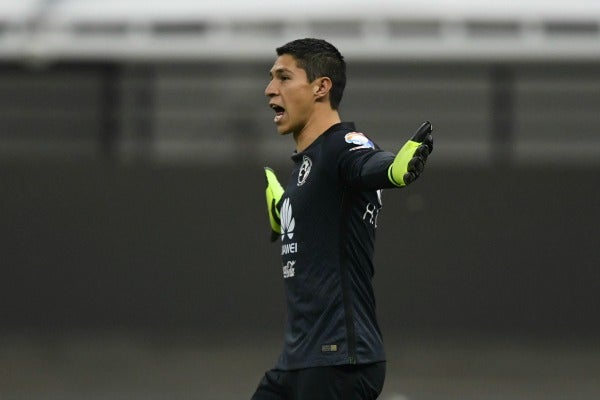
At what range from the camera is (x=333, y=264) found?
4637mm

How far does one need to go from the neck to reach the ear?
0.26 feet

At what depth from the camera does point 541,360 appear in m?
13.4

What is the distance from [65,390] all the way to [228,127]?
17.7ft

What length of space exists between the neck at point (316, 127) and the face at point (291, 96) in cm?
2

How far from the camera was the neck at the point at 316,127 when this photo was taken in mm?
4820

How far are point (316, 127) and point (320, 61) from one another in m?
0.26

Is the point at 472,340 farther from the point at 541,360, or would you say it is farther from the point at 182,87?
the point at 182,87

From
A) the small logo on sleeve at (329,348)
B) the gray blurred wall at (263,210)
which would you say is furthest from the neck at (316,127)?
the gray blurred wall at (263,210)

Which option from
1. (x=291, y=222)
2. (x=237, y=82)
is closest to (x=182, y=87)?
(x=237, y=82)

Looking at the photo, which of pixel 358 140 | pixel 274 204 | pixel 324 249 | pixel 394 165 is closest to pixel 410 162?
pixel 394 165

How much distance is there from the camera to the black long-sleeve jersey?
181 inches

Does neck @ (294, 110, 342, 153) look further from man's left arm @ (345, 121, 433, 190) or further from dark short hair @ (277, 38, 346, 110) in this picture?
man's left arm @ (345, 121, 433, 190)

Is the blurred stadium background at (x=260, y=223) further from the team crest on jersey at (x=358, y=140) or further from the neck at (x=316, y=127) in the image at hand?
the team crest on jersey at (x=358, y=140)

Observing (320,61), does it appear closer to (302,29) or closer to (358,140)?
(358,140)
